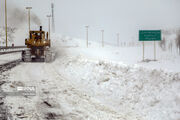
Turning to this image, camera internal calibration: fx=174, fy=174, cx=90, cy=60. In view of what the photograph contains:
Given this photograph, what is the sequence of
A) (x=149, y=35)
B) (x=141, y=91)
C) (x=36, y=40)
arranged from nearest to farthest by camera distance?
1. (x=141, y=91)
2. (x=149, y=35)
3. (x=36, y=40)

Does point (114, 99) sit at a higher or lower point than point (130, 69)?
lower

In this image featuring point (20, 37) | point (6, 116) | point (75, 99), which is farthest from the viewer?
point (20, 37)

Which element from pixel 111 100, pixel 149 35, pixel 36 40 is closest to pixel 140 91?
pixel 111 100

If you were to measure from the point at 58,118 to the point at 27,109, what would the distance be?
1.33m

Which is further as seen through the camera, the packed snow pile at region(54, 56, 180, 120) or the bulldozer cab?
the bulldozer cab

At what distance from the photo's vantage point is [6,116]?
17.9ft

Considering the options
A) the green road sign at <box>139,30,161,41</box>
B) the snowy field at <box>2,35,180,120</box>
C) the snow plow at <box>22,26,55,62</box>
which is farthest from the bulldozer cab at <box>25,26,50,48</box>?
the snowy field at <box>2,35,180,120</box>

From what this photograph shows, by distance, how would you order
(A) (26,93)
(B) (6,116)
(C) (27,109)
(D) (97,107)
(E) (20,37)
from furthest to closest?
(E) (20,37), (A) (26,93), (D) (97,107), (C) (27,109), (B) (6,116)

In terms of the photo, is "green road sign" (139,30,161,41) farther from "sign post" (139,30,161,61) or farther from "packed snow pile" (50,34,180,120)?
"packed snow pile" (50,34,180,120)

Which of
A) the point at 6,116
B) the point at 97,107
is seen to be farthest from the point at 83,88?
the point at 6,116

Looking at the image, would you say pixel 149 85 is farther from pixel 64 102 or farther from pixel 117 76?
pixel 64 102

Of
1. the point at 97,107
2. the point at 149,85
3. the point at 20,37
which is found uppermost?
the point at 20,37

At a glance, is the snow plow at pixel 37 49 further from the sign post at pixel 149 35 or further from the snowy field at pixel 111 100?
the snowy field at pixel 111 100

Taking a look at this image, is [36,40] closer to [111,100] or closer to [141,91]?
[111,100]
